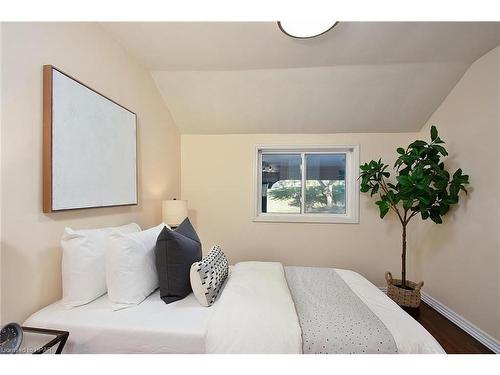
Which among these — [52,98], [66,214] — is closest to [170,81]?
[52,98]

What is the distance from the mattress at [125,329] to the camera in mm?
980

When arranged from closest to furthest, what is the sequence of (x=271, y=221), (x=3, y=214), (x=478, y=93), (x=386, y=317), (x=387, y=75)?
(x=3, y=214) → (x=386, y=317) → (x=478, y=93) → (x=387, y=75) → (x=271, y=221)

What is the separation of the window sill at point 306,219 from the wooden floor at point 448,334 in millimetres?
1078

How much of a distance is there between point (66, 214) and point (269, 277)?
1337mm

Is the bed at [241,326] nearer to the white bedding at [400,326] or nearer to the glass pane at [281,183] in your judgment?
the white bedding at [400,326]

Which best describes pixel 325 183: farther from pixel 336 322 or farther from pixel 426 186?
pixel 336 322

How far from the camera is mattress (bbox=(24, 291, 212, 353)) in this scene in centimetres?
98

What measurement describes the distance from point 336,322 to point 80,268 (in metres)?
Result: 1.36

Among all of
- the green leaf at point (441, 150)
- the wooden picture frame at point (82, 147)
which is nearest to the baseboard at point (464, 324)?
the green leaf at point (441, 150)

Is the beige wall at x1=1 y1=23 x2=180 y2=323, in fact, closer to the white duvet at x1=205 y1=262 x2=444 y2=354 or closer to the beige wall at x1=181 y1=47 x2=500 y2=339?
the white duvet at x1=205 y1=262 x2=444 y2=354

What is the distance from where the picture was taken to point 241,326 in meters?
1.00

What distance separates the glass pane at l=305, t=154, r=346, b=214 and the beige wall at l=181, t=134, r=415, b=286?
239 mm
